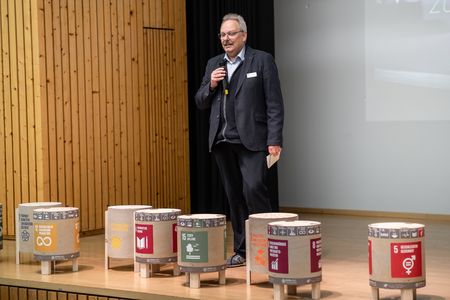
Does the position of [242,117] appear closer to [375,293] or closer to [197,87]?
[375,293]

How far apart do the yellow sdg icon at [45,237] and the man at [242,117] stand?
3.35ft

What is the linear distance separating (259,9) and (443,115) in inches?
77.6

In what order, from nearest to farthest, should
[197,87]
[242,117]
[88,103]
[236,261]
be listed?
[242,117]
[236,261]
[88,103]
[197,87]

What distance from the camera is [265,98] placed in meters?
5.07

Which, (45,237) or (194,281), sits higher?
(45,237)

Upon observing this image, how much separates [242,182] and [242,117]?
1.43 feet

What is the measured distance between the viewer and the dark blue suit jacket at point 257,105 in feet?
16.4

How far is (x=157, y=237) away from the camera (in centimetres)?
481

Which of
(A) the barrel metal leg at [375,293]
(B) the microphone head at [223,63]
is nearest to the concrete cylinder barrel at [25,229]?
(B) the microphone head at [223,63]

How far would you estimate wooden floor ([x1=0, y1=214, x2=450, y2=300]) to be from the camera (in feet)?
14.1

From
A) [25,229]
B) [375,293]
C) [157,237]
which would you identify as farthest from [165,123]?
[375,293]

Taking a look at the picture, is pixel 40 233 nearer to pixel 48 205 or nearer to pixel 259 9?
pixel 48 205

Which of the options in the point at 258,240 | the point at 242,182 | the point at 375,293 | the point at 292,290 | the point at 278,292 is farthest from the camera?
the point at 242,182

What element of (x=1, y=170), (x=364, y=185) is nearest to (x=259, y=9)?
(x=364, y=185)
